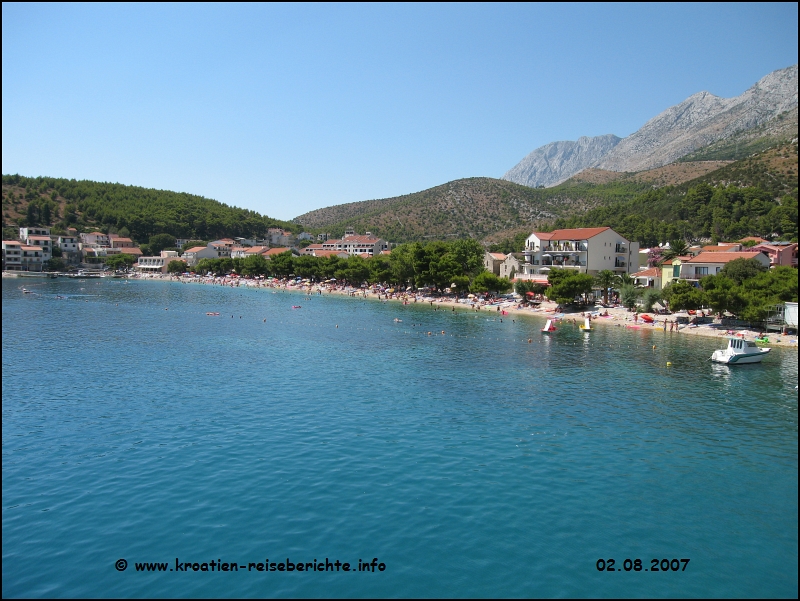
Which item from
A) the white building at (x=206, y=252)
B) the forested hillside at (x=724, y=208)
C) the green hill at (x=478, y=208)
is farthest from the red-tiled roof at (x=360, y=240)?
the forested hillside at (x=724, y=208)

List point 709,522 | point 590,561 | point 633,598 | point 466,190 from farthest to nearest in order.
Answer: point 466,190 < point 709,522 < point 590,561 < point 633,598

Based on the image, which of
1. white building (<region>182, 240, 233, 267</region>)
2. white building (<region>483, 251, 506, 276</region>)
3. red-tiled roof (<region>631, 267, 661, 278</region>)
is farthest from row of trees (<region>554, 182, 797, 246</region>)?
white building (<region>182, 240, 233, 267</region>)

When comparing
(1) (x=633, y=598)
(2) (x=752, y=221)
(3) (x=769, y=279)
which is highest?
(2) (x=752, y=221)

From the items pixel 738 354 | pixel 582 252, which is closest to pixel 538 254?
pixel 582 252

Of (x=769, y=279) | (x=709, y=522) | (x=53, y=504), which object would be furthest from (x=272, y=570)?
(x=769, y=279)

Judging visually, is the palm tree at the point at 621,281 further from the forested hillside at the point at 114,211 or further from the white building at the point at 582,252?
the forested hillside at the point at 114,211

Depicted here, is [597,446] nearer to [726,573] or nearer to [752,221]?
[726,573]

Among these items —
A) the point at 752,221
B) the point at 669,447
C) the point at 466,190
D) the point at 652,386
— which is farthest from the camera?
the point at 466,190
